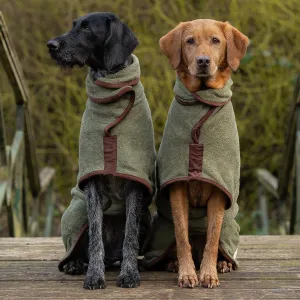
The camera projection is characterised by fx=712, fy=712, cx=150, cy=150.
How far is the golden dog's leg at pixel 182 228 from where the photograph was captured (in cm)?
335

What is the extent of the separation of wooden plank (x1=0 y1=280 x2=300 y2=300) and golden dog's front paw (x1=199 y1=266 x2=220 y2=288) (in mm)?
31

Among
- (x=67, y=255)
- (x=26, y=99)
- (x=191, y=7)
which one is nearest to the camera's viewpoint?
(x=67, y=255)

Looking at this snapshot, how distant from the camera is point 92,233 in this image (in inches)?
135

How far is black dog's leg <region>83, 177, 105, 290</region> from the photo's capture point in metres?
3.31

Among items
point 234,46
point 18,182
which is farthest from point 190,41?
point 18,182

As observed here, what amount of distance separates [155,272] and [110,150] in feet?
2.31

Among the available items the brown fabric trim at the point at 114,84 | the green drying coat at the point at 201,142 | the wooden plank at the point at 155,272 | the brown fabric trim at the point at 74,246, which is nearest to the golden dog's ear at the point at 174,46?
the green drying coat at the point at 201,142

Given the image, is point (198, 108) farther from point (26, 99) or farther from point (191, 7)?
point (191, 7)

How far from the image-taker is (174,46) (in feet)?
11.2

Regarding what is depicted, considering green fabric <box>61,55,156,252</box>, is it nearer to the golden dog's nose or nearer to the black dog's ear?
the black dog's ear

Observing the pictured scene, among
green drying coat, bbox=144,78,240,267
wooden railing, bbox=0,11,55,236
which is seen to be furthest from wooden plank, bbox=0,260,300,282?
wooden railing, bbox=0,11,55,236

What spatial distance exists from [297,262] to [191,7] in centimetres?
396

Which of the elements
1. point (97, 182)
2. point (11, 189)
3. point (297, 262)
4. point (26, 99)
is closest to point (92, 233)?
point (97, 182)

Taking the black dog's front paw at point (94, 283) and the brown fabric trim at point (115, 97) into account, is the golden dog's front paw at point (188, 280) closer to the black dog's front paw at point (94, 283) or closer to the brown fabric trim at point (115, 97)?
the black dog's front paw at point (94, 283)
